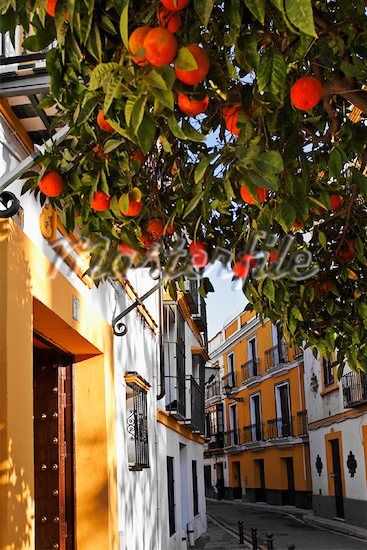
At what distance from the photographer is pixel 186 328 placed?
643 inches

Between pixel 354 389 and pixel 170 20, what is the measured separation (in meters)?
17.3

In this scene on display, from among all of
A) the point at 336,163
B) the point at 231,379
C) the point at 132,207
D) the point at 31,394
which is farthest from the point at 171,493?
the point at 231,379

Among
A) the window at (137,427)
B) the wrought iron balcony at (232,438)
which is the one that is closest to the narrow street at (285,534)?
the window at (137,427)

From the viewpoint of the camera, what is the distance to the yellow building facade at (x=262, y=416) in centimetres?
2627

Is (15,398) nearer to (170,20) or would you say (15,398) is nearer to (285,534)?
(170,20)

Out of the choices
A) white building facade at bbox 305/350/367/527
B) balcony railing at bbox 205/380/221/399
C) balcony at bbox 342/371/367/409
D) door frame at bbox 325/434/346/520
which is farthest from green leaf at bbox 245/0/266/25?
balcony railing at bbox 205/380/221/399

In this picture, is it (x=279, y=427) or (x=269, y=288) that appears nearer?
(x=269, y=288)

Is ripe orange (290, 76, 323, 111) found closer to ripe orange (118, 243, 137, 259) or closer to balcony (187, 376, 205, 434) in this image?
ripe orange (118, 243, 137, 259)

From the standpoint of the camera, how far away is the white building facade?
1791 centimetres

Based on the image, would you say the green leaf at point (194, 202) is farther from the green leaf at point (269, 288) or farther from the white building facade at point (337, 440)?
the white building facade at point (337, 440)

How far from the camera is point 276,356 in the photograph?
28516mm

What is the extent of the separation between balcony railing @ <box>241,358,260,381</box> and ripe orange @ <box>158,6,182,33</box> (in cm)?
2928

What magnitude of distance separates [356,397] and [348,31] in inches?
648

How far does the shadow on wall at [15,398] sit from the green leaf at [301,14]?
2.40m
